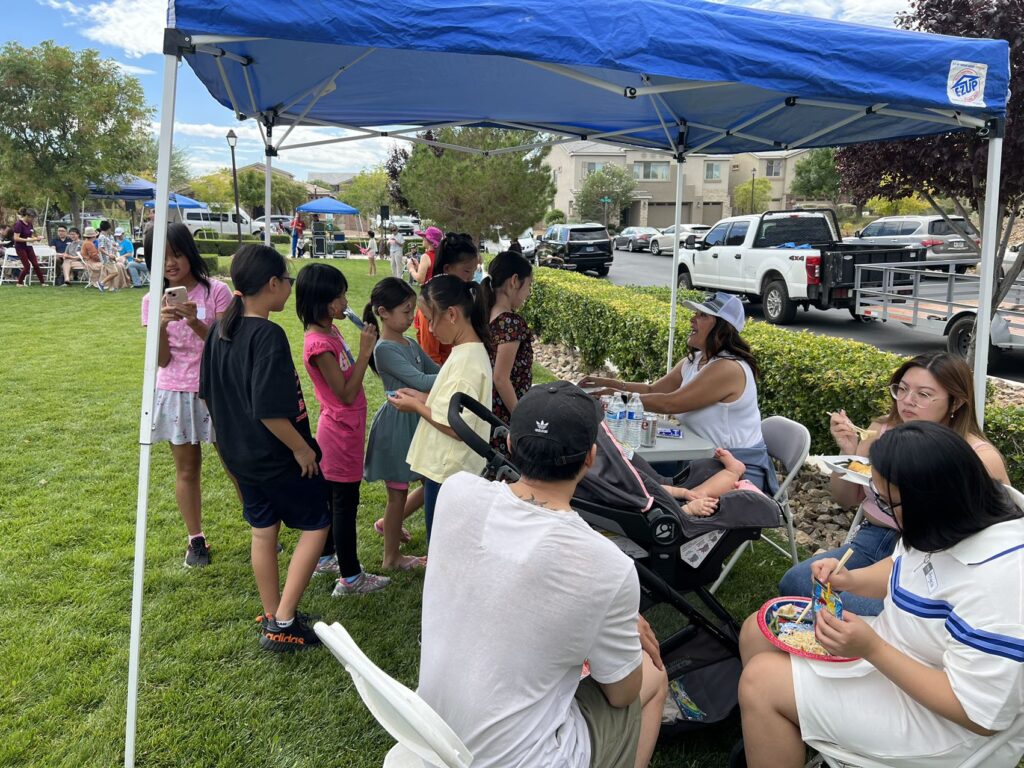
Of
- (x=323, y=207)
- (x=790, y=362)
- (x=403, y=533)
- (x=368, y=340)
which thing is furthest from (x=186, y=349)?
(x=323, y=207)

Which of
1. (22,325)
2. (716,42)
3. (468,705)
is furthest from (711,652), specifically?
(22,325)

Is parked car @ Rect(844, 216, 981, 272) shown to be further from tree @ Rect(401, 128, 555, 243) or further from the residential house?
the residential house

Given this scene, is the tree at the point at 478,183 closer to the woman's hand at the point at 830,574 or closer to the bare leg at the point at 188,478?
the bare leg at the point at 188,478

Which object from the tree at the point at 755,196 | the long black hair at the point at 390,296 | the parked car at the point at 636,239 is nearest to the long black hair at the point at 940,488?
the long black hair at the point at 390,296

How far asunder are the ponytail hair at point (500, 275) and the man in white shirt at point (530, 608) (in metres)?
1.92

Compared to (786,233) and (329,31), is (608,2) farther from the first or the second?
(786,233)

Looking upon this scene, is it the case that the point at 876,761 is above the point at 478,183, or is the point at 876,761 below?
below

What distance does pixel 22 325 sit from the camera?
1054 cm

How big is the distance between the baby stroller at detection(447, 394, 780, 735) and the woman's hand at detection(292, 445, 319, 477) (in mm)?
647

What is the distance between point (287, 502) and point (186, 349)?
3.84 ft

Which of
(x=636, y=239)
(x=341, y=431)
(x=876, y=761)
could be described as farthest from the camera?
(x=636, y=239)

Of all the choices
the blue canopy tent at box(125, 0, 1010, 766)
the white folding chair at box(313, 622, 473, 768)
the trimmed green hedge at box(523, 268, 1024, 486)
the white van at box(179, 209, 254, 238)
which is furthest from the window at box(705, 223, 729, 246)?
the white van at box(179, 209, 254, 238)

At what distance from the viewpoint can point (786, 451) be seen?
3.68m

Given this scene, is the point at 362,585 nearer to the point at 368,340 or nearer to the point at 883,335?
the point at 368,340
